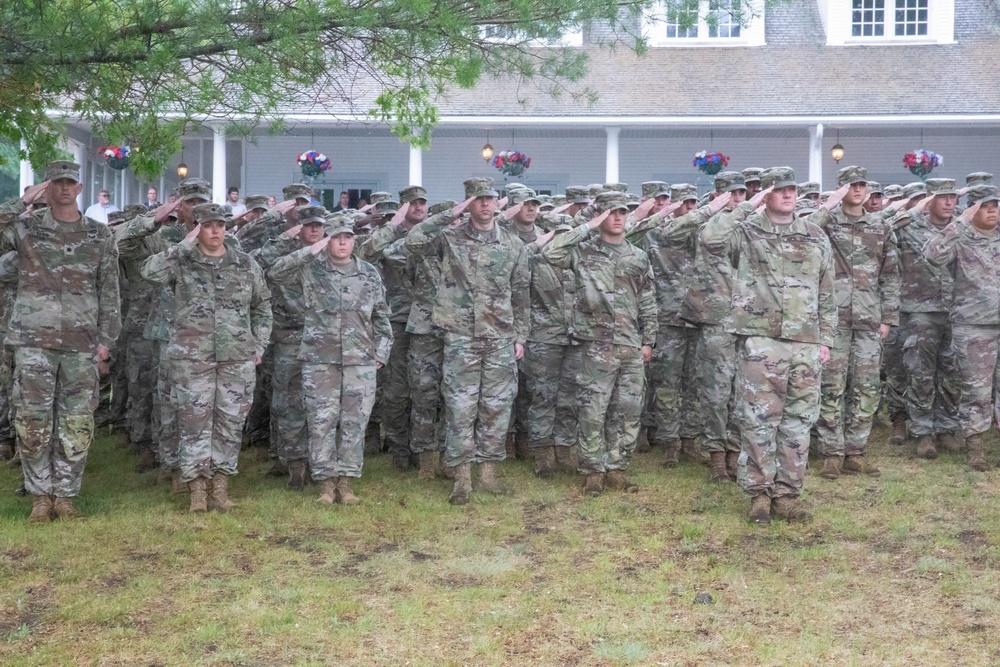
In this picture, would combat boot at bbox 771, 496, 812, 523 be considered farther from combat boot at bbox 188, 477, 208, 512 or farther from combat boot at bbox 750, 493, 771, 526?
combat boot at bbox 188, 477, 208, 512

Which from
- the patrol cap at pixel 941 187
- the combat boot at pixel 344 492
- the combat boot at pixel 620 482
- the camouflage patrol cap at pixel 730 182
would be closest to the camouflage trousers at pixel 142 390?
the combat boot at pixel 344 492

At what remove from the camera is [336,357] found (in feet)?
29.0

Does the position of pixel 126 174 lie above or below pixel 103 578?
above

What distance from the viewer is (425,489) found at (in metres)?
9.41

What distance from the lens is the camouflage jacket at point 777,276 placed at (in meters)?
8.08

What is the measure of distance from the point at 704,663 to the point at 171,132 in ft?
15.3

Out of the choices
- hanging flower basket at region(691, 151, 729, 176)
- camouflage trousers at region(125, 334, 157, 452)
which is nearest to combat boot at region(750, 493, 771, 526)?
camouflage trousers at region(125, 334, 157, 452)

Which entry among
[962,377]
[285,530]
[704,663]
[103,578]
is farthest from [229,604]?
[962,377]

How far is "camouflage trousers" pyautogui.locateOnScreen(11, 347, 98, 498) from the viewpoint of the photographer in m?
8.12

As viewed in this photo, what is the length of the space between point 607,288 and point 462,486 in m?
1.86

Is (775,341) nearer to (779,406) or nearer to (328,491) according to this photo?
(779,406)

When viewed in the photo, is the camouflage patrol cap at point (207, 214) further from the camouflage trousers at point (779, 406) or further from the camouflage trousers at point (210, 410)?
the camouflage trousers at point (779, 406)

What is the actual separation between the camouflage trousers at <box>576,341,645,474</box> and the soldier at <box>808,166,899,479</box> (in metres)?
1.62

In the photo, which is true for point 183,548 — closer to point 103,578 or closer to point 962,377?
point 103,578
